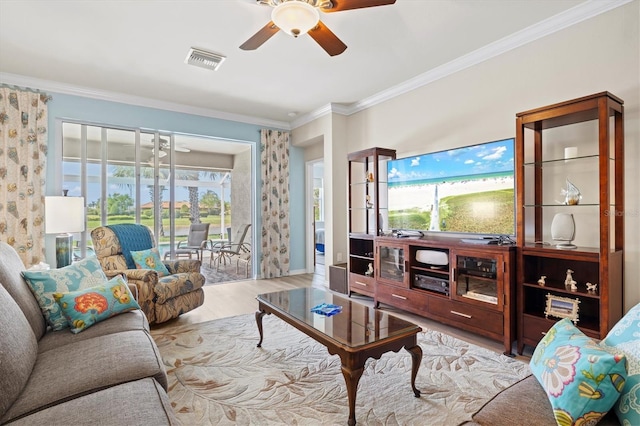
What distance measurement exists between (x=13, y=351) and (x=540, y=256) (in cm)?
320

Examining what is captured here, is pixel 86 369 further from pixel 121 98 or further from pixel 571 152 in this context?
pixel 121 98

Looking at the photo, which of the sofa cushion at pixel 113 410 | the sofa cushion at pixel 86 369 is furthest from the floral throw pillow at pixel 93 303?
the sofa cushion at pixel 113 410

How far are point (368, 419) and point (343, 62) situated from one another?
126 inches

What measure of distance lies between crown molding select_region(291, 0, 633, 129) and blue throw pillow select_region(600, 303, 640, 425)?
2.45m

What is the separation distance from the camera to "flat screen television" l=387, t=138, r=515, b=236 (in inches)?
114

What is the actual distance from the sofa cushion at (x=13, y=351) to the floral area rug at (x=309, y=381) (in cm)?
81

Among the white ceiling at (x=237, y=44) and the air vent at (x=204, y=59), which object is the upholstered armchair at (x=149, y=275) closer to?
the white ceiling at (x=237, y=44)

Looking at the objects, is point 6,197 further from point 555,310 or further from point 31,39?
point 555,310

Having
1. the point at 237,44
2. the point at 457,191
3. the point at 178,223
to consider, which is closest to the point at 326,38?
the point at 237,44

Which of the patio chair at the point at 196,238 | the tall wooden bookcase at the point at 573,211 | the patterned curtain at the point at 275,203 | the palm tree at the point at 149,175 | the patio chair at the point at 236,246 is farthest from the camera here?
the patio chair at the point at 196,238

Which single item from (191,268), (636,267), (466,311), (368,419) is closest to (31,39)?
(191,268)

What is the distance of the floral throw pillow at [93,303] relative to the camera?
1.86m

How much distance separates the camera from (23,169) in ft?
12.2

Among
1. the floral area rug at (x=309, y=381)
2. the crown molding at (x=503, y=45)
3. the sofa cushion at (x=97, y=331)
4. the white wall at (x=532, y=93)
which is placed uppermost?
the crown molding at (x=503, y=45)
